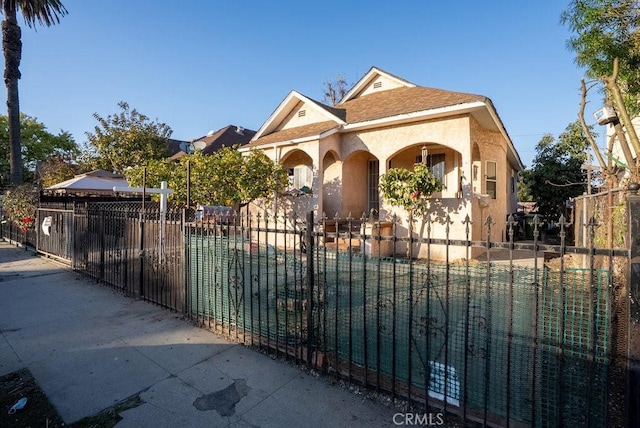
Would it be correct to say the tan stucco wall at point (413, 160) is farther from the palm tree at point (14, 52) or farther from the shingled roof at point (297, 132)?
the palm tree at point (14, 52)

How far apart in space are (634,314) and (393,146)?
9.59m

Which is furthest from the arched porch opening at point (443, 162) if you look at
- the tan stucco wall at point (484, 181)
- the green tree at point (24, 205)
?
the green tree at point (24, 205)

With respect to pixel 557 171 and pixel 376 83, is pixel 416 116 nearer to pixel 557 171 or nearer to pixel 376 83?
pixel 376 83

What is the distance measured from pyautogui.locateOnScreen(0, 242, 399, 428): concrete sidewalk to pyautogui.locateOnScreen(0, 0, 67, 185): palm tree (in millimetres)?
13483

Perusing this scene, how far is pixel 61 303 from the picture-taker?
6.24 m

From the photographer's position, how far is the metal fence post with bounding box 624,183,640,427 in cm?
222

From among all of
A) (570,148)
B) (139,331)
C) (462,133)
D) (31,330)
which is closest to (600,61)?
(462,133)

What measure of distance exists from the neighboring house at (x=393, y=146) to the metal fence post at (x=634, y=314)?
6.96 meters

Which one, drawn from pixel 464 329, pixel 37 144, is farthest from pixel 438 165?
pixel 37 144

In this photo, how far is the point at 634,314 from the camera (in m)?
2.23

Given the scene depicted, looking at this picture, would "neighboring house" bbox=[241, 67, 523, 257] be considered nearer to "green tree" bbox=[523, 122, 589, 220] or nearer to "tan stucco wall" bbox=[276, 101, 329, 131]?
"tan stucco wall" bbox=[276, 101, 329, 131]

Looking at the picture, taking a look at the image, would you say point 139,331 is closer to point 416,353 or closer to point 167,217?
point 167,217

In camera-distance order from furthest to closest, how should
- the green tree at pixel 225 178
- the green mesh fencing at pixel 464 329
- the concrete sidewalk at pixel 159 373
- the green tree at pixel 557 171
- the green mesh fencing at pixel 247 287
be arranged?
the green tree at pixel 557 171 → the green tree at pixel 225 178 → the green mesh fencing at pixel 247 287 → the concrete sidewalk at pixel 159 373 → the green mesh fencing at pixel 464 329

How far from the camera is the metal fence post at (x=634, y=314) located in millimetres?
2221
